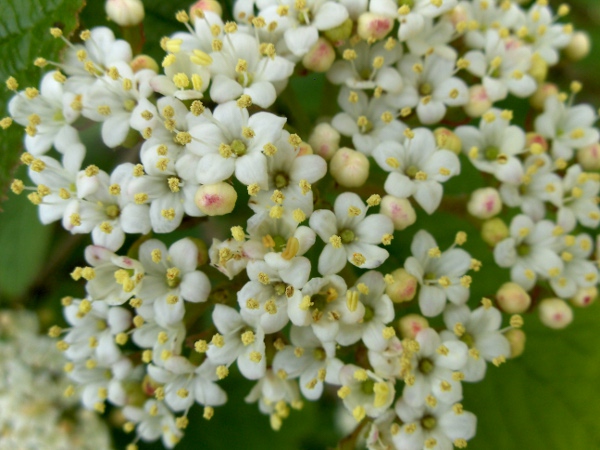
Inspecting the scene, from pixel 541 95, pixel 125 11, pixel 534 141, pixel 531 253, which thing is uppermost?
pixel 541 95

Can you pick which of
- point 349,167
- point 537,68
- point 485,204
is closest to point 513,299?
point 485,204

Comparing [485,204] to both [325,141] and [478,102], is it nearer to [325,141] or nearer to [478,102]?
[478,102]

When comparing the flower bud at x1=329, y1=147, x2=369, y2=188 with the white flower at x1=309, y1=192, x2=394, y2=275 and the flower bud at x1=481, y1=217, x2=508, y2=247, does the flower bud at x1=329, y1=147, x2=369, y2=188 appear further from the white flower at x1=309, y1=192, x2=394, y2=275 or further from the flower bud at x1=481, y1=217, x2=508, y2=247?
the flower bud at x1=481, y1=217, x2=508, y2=247

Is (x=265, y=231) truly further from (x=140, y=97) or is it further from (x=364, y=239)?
(x=140, y=97)

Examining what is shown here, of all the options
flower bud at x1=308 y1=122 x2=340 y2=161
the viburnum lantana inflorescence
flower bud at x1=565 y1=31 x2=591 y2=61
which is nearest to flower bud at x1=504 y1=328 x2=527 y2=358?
the viburnum lantana inflorescence

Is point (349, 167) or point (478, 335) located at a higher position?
point (349, 167)

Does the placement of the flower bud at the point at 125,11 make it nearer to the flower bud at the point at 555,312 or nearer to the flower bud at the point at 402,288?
the flower bud at the point at 402,288

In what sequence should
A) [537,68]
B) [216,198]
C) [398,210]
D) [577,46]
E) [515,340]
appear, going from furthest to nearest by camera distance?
1. [577,46]
2. [537,68]
3. [515,340]
4. [398,210]
5. [216,198]
